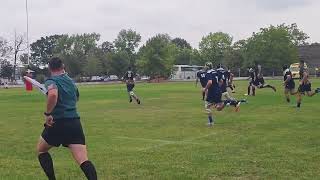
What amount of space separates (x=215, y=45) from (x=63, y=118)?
414 feet

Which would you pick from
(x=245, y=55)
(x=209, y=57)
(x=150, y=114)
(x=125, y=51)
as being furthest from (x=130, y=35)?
(x=150, y=114)

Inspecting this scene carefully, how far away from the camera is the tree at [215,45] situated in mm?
131000

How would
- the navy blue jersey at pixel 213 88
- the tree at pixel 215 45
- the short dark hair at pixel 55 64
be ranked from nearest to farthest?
1. the short dark hair at pixel 55 64
2. the navy blue jersey at pixel 213 88
3. the tree at pixel 215 45

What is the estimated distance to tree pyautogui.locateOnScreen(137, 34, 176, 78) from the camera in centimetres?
11156

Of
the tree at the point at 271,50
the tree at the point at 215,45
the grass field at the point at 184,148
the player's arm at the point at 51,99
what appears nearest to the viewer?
the player's arm at the point at 51,99

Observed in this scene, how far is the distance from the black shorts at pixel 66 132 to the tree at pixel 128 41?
129446 millimetres

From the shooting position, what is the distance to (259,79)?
108 ft

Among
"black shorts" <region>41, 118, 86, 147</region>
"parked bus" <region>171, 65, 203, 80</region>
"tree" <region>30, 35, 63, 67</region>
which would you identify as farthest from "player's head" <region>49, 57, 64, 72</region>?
"tree" <region>30, 35, 63, 67</region>

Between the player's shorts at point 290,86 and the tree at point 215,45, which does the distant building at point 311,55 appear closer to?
the tree at point 215,45

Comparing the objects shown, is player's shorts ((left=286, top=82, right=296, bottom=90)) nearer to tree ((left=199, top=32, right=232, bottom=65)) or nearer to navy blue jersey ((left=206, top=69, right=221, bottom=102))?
navy blue jersey ((left=206, top=69, right=221, bottom=102))

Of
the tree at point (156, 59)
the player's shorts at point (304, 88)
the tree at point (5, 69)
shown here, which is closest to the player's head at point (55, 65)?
the player's shorts at point (304, 88)

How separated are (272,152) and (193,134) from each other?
383cm

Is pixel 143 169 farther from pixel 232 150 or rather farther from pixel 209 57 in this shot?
pixel 209 57

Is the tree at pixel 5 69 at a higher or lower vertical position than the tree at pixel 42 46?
lower
